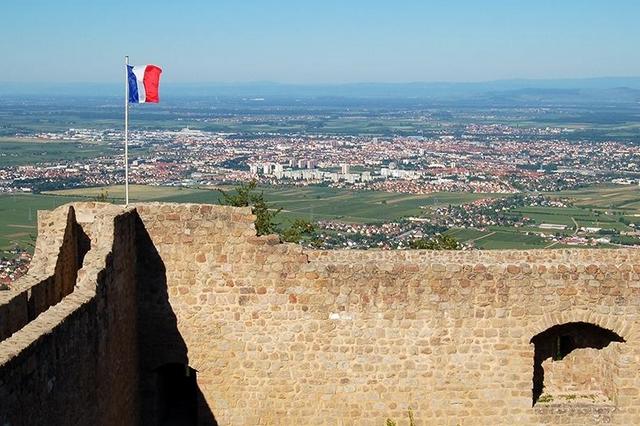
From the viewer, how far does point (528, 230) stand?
46.4 m

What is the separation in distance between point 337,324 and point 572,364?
11.8 feet

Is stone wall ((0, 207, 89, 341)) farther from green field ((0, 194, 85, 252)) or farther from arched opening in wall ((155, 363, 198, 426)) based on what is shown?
green field ((0, 194, 85, 252))

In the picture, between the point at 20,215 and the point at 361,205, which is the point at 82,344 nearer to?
the point at 20,215

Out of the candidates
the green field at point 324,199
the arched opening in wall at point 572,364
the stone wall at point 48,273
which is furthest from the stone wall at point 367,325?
the green field at point 324,199

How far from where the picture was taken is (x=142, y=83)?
1371 cm

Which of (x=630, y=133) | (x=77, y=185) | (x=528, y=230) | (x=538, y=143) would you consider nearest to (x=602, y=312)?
(x=528, y=230)

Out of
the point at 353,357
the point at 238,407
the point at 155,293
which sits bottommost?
the point at 238,407

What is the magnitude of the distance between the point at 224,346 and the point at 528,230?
121ft

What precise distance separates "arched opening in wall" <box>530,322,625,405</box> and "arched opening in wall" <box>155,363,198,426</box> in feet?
16.5

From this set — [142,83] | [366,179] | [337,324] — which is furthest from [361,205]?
[337,324]

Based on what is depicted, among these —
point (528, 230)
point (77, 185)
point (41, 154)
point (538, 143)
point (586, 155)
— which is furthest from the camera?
point (538, 143)

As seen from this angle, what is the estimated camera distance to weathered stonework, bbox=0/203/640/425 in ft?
37.6

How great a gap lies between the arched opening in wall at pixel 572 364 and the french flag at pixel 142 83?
6.99 m

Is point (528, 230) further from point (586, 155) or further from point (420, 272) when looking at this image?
point (586, 155)
